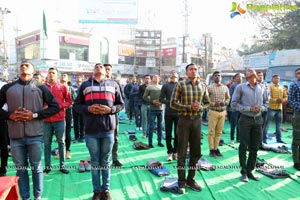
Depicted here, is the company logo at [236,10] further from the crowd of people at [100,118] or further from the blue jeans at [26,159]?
the blue jeans at [26,159]

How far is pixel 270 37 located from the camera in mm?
20469

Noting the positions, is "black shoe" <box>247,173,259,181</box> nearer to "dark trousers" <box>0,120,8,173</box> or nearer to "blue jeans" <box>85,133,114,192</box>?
"blue jeans" <box>85,133,114,192</box>

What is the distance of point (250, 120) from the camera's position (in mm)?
4316

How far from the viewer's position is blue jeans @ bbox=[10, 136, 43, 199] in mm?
3209

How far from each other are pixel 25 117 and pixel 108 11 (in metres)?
32.4

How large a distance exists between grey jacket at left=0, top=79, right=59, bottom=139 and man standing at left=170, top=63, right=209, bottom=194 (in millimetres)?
Result: 1940

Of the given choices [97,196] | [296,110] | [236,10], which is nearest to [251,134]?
[296,110]

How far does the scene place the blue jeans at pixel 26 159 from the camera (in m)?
3.21

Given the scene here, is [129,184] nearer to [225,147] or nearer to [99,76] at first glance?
[99,76]

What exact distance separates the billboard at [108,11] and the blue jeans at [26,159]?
31.6 metres

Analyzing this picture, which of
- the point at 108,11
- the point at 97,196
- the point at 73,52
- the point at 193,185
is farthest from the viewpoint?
the point at 108,11

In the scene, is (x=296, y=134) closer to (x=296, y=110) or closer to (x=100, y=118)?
(x=296, y=110)

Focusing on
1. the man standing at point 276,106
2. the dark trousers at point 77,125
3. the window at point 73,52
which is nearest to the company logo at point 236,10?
the man standing at point 276,106

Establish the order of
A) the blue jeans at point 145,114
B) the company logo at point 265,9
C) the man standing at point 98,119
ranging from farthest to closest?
1. the company logo at point 265,9
2. the blue jeans at point 145,114
3. the man standing at point 98,119
